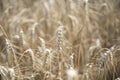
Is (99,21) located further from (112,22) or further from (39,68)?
(39,68)

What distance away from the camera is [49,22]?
3102 millimetres

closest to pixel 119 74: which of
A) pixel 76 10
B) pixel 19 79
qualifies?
pixel 19 79

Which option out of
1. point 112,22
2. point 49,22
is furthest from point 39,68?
point 112,22

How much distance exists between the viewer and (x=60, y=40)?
1993 mm

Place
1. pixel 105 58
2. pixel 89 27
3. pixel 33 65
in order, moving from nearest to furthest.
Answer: pixel 105 58 → pixel 33 65 → pixel 89 27

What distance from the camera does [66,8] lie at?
124 inches

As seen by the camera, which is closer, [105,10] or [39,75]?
[39,75]

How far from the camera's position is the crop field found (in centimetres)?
210

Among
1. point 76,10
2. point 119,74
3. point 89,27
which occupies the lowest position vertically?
point 119,74

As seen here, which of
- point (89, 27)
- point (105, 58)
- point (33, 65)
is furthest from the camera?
point (89, 27)

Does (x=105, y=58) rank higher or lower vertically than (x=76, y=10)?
lower

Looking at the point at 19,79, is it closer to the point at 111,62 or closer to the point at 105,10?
the point at 111,62

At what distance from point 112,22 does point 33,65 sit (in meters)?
1.25

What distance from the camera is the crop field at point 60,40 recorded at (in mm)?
2098
